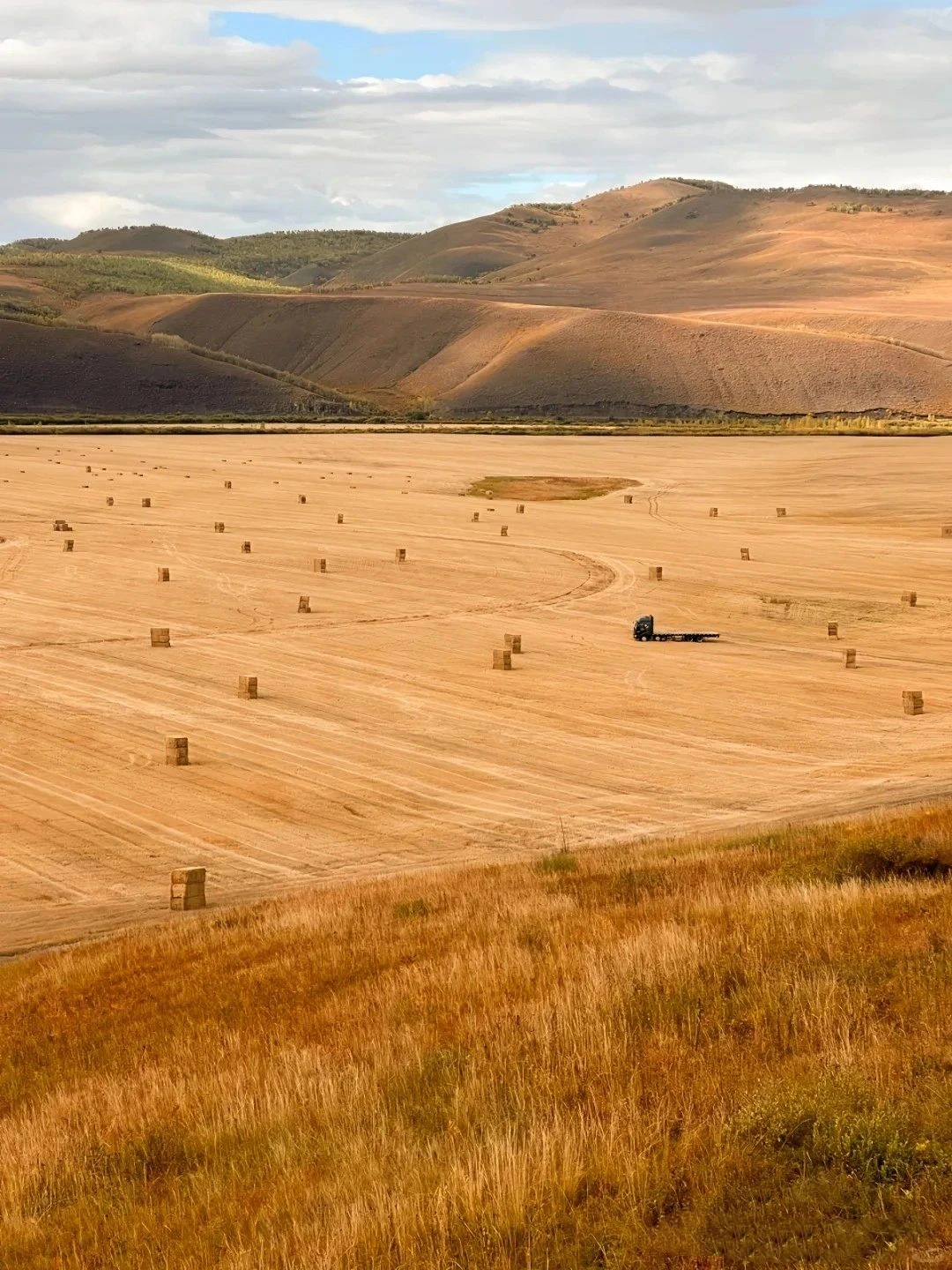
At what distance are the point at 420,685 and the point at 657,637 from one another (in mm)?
7096

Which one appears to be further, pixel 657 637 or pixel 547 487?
pixel 547 487

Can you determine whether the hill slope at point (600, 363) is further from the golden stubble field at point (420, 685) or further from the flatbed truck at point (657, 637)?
the flatbed truck at point (657, 637)

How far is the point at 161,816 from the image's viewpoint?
21562 millimetres

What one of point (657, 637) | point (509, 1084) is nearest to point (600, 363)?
point (657, 637)

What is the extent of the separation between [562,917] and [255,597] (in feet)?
90.0

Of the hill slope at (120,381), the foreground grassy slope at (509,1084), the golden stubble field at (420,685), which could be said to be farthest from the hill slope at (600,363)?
the foreground grassy slope at (509,1084)

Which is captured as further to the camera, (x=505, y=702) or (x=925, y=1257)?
(x=505, y=702)

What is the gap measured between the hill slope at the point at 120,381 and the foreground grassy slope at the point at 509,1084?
121 meters

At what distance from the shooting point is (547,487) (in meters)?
72.7

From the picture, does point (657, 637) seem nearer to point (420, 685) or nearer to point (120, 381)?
point (420, 685)

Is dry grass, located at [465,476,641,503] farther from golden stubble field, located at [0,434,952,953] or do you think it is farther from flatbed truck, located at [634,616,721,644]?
flatbed truck, located at [634,616,721,644]

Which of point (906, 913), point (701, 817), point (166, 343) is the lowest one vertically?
point (701, 817)

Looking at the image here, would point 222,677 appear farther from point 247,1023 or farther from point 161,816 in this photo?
point 247,1023

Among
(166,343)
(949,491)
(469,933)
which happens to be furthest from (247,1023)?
(166,343)
